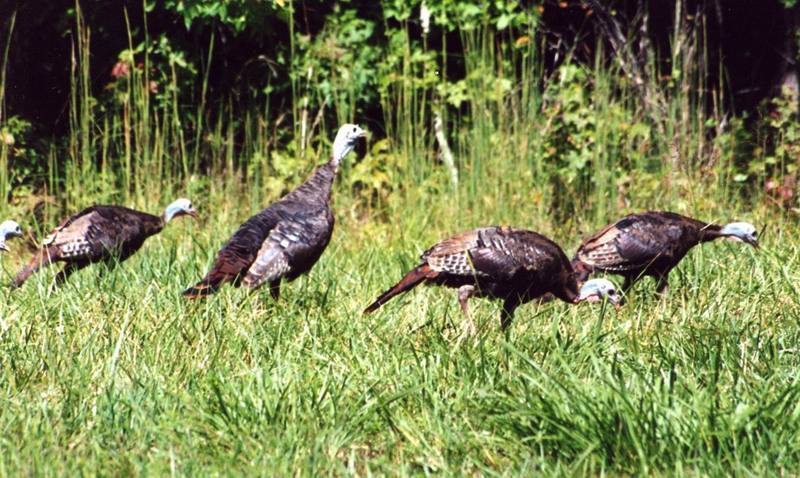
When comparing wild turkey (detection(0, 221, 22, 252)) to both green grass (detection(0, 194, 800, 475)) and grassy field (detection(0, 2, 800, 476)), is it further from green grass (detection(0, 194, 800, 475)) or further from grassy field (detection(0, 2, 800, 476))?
Result: green grass (detection(0, 194, 800, 475))

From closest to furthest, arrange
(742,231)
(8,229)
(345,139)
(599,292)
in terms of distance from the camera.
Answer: (599,292) < (742,231) < (8,229) < (345,139)

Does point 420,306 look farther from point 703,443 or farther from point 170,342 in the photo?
point 703,443

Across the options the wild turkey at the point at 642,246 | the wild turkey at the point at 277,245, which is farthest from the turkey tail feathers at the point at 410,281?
the wild turkey at the point at 642,246

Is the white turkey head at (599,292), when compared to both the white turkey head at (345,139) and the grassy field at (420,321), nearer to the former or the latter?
Answer: the grassy field at (420,321)

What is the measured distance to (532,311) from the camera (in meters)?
5.75

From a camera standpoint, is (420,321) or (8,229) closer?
(420,321)

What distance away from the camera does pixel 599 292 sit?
5.57 m

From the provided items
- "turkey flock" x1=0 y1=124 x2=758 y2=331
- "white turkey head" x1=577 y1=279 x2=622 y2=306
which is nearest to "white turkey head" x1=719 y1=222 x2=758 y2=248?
"turkey flock" x1=0 y1=124 x2=758 y2=331

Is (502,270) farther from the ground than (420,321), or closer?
farther from the ground

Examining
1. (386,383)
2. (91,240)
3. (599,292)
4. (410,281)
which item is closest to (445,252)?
(410,281)

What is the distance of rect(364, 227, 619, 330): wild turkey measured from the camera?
5453 millimetres

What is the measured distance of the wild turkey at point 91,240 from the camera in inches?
245

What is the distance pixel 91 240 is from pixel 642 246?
271cm

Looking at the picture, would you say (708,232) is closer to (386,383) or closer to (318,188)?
(318,188)
